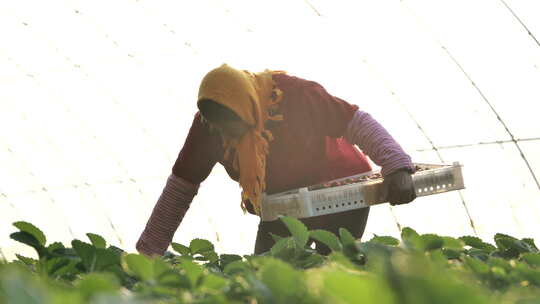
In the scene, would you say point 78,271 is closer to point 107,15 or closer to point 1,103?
point 107,15

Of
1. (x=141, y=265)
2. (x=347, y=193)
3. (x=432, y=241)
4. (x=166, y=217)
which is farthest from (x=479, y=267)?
(x=166, y=217)

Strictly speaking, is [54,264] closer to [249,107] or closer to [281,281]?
[281,281]

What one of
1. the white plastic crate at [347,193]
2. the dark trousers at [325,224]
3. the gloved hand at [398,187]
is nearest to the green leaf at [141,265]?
the white plastic crate at [347,193]

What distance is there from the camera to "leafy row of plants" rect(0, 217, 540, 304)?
89cm

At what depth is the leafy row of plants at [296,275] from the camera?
2.92 ft

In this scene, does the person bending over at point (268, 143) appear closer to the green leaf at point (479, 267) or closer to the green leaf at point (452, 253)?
the green leaf at point (452, 253)

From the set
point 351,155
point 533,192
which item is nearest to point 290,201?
point 351,155

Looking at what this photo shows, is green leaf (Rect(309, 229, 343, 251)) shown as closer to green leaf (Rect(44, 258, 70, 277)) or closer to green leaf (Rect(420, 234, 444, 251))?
green leaf (Rect(420, 234, 444, 251))

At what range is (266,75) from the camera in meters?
5.48

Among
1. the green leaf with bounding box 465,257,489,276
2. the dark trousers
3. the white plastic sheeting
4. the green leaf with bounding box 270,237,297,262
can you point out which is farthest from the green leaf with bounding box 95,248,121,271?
the white plastic sheeting

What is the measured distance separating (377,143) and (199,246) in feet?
9.02

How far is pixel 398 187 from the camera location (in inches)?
196

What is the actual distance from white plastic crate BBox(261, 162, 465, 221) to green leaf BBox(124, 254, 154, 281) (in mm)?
3052

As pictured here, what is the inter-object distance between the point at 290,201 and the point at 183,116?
12.0m
